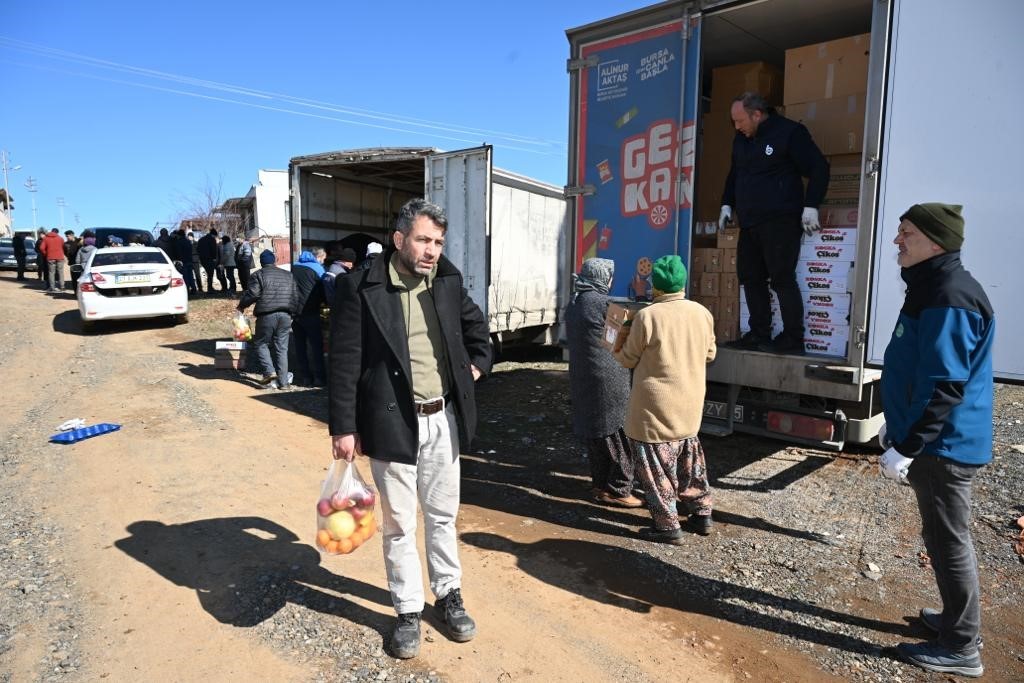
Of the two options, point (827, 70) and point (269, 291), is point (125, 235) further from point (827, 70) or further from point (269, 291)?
point (827, 70)

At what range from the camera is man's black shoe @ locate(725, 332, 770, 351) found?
15.6 feet

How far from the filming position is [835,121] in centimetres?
482

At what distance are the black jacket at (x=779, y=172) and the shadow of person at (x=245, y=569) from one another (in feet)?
11.6

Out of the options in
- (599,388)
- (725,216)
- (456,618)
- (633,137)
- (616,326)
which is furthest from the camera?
(633,137)

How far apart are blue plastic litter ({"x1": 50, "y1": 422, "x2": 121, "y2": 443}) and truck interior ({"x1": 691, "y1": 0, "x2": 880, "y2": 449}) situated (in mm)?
5664

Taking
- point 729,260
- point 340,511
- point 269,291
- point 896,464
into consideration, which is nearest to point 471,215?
point 269,291

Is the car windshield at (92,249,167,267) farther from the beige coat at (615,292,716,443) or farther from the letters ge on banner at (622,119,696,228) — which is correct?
the beige coat at (615,292,716,443)

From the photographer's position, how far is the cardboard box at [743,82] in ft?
18.8

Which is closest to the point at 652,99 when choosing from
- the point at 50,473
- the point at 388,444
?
the point at 388,444

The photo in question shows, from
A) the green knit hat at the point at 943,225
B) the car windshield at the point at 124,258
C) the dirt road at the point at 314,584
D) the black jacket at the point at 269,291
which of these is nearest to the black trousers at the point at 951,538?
the dirt road at the point at 314,584

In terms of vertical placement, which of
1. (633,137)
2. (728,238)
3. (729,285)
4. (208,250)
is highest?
(633,137)

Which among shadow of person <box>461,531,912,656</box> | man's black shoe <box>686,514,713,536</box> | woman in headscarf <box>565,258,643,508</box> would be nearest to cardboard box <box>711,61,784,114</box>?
woman in headscarf <box>565,258,643,508</box>

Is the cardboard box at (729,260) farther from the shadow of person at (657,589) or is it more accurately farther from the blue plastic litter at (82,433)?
the blue plastic litter at (82,433)

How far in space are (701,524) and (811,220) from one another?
2169 mm
